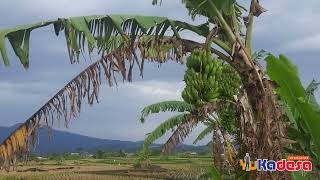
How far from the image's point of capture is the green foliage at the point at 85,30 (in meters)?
4.20

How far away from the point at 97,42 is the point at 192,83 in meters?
0.92

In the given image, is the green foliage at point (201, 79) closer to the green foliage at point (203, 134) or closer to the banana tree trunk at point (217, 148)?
the banana tree trunk at point (217, 148)

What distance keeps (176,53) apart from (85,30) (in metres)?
1.02

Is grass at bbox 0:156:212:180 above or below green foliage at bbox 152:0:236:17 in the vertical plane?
below

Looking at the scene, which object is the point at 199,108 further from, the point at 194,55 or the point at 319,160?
the point at 319,160

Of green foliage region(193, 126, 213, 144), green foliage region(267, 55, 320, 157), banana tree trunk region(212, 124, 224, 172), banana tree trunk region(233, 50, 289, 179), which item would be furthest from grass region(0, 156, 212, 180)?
banana tree trunk region(233, 50, 289, 179)

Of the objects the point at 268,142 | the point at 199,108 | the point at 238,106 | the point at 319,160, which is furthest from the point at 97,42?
the point at 319,160

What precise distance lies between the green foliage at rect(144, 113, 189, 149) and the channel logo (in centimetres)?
561

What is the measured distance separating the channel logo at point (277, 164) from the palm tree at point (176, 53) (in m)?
0.05

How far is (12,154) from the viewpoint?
13.4ft

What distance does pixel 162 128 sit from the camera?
423 inches

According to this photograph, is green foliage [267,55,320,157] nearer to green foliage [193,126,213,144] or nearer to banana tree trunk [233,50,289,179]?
banana tree trunk [233,50,289,179]

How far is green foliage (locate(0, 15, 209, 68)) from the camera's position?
420cm

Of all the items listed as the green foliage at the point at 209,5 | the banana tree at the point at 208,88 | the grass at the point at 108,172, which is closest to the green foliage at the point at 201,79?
the banana tree at the point at 208,88
